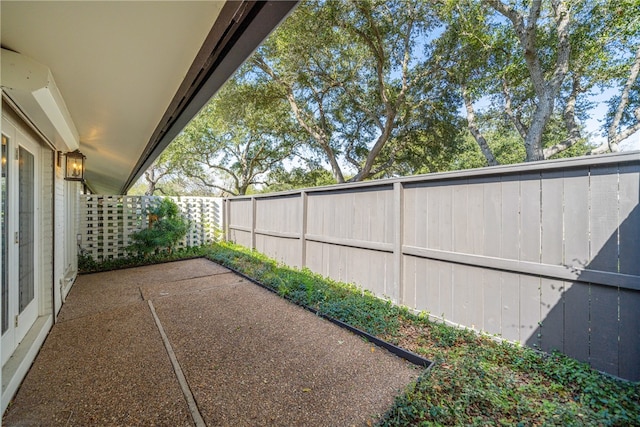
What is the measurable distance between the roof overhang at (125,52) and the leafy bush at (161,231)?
3984 millimetres

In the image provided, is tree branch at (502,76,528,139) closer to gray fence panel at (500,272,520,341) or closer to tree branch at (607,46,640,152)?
tree branch at (607,46,640,152)

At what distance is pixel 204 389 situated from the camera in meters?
2.06

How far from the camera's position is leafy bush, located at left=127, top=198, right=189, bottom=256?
20.7 feet

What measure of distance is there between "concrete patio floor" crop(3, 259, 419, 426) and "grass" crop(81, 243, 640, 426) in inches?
9.0

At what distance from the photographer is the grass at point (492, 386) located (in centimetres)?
170

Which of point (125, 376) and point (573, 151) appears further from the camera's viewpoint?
point (573, 151)

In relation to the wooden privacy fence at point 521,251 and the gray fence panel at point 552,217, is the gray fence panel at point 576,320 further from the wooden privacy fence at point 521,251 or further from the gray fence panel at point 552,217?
the gray fence panel at point 552,217

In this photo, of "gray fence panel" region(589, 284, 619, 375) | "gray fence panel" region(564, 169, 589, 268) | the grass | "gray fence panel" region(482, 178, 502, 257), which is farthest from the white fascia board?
"gray fence panel" region(589, 284, 619, 375)

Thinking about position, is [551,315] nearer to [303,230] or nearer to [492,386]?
[492,386]

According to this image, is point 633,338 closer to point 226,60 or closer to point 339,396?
point 339,396

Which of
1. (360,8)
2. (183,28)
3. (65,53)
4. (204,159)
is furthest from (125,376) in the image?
(204,159)

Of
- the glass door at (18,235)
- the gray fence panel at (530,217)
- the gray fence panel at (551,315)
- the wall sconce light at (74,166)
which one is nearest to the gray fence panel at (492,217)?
the gray fence panel at (530,217)

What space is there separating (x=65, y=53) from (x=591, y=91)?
12.4 meters

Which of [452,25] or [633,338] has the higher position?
[452,25]
